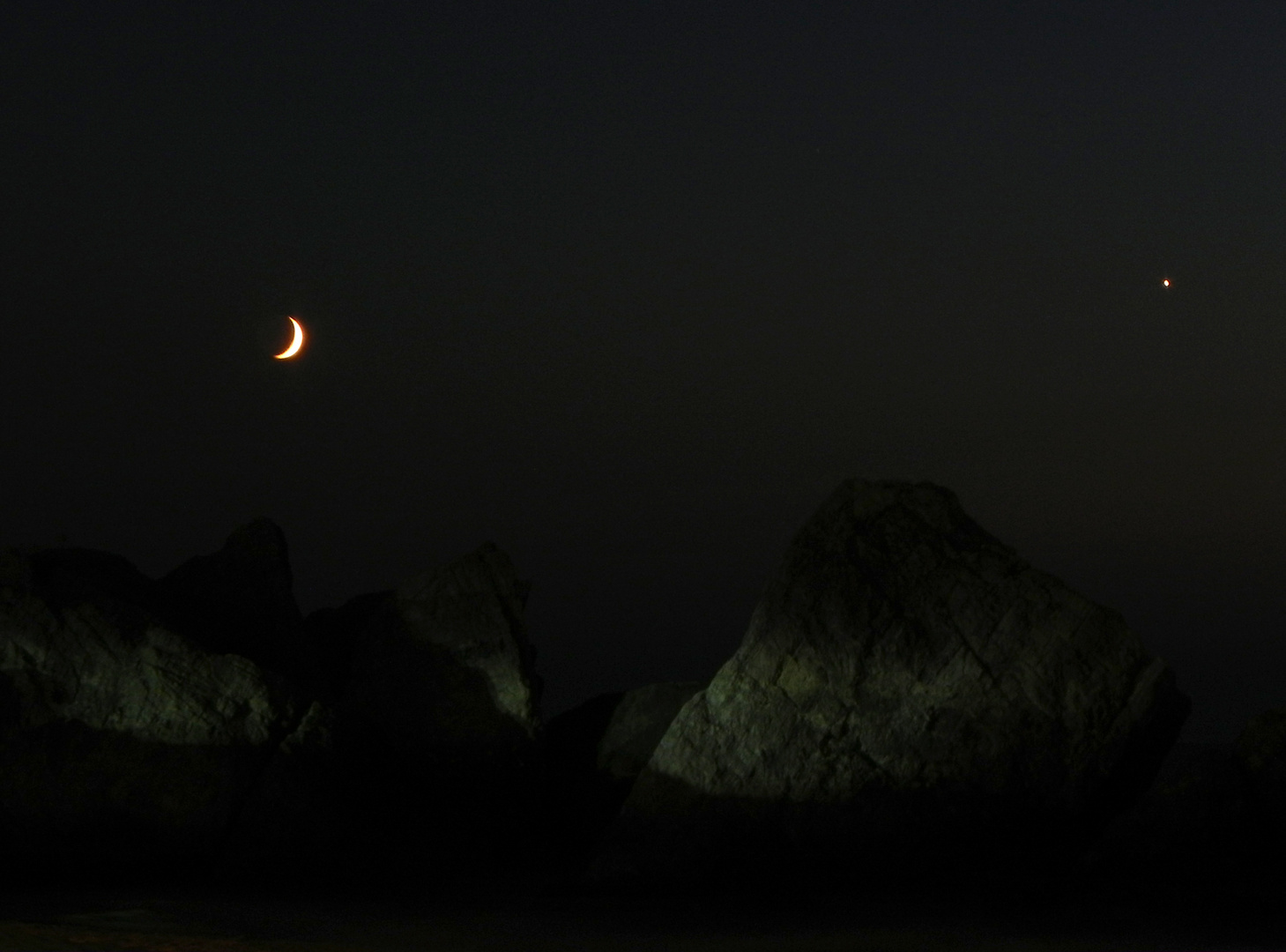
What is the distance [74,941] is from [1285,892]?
11202 mm

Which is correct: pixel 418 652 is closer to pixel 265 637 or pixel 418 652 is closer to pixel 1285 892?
pixel 265 637

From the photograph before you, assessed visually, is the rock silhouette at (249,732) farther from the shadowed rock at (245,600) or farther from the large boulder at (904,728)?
the large boulder at (904,728)

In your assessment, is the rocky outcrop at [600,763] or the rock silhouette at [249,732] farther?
the rocky outcrop at [600,763]

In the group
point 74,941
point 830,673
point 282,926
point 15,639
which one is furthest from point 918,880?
point 15,639

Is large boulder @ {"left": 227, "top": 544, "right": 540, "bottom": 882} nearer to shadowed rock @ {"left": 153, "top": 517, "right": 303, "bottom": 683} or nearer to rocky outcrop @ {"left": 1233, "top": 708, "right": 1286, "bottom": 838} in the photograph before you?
shadowed rock @ {"left": 153, "top": 517, "right": 303, "bottom": 683}

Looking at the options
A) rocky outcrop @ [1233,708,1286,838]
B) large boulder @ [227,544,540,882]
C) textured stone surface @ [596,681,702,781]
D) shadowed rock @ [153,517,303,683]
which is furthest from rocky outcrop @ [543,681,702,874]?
rocky outcrop @ [1233,708,1286,838]

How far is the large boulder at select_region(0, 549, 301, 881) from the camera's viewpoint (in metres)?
15.3

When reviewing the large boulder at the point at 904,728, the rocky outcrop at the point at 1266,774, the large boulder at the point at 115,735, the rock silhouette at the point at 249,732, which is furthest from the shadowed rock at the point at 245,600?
the rocky outcrop at the point at 1266,774

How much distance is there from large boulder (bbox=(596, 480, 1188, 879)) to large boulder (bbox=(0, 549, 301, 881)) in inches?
161

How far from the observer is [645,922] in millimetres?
14195

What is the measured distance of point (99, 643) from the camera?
16.1 meters

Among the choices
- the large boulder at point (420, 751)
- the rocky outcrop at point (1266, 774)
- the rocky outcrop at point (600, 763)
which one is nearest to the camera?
the rocky outcrop at point (1266, 774)

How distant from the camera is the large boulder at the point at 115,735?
1534 centimetres

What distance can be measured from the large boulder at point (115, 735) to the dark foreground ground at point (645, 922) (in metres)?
0.84
